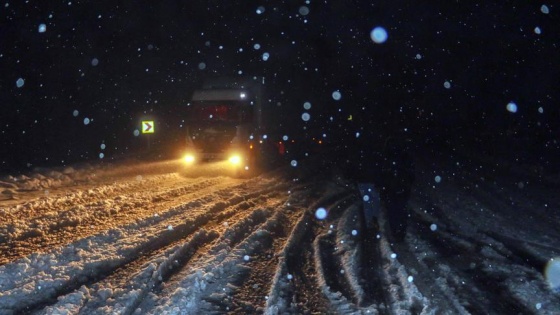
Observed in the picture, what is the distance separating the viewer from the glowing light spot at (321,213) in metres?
10.3

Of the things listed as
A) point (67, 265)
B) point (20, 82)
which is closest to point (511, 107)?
point (20, 82)

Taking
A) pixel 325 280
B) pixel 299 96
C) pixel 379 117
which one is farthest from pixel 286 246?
pixel 299 96

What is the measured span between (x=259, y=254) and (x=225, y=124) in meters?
14.6

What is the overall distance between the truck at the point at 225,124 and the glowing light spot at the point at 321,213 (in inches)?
377

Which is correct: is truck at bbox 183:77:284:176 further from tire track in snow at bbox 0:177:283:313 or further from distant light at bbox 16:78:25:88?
tire track in snow at bbox 0:177:283:313

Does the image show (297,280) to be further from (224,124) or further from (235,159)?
(224,124)

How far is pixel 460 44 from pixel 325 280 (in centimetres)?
4005

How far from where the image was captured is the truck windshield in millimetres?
21562

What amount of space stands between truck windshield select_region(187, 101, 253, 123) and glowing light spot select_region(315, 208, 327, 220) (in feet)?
36.6

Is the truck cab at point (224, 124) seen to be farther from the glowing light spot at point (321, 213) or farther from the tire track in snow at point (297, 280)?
the tire track in snow at point (297, 280)

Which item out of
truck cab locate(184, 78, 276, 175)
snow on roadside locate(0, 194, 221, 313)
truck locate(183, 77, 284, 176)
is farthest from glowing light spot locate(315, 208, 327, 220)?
truck cab locate(184, 78, 276, 175)

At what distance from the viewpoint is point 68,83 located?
30312 mm

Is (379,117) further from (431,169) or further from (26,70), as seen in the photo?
(26,70)

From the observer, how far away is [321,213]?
10688 mm
